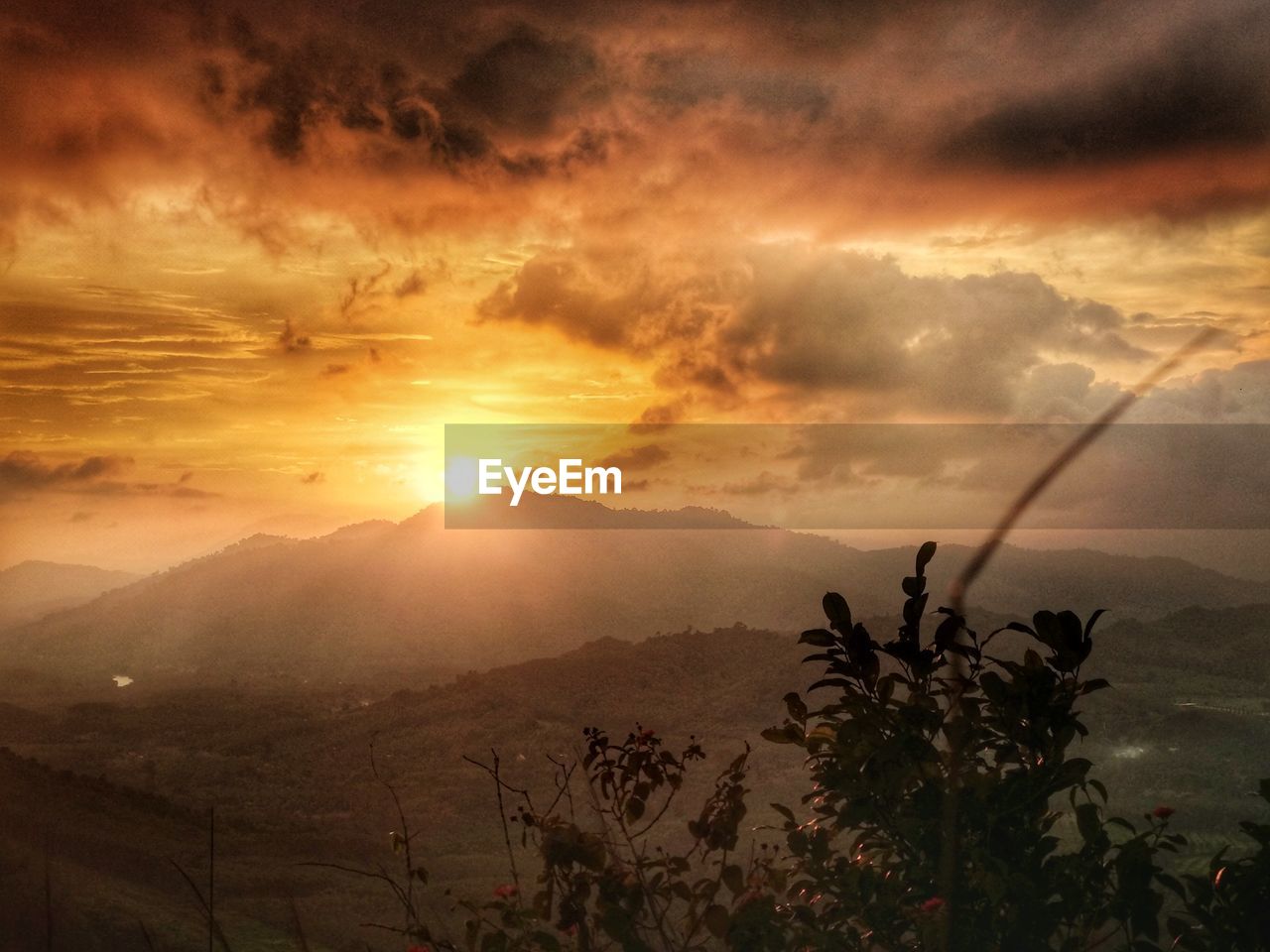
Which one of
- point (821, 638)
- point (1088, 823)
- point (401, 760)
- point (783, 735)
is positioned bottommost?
point (401, 760)

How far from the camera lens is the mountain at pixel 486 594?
5206 cm

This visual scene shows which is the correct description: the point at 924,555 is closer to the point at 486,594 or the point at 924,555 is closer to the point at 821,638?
the point at 821,638

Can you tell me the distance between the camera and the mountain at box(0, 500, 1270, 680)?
52.1 m

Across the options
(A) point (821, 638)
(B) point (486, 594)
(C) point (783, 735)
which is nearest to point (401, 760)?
(C) point (783, 735)

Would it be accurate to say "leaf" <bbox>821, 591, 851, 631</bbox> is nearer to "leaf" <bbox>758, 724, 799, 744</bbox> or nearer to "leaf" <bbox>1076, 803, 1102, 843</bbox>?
"leaf" <bbox>758, 724, 799, 744</bbox>

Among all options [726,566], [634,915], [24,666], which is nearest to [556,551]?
[726,566]

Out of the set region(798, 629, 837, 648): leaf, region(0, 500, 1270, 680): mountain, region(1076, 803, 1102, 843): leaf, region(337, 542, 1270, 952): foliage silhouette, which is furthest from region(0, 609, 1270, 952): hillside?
region(0, 500, 1270, 680): mountain

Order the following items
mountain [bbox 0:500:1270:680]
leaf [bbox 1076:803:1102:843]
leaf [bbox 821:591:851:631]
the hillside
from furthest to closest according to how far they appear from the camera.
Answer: mountain [bbox 0:500:1270:680]
the hillside
leaf [bbox 1076:803:1102:843]
leaf [bbox 821:591:851:631]

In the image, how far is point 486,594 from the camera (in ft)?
209

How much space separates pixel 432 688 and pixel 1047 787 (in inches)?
1138

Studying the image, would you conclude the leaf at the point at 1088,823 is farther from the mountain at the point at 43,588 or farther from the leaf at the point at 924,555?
the mountain at the point at 43,588

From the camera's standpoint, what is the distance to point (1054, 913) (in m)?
3.81

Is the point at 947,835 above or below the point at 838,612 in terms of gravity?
below

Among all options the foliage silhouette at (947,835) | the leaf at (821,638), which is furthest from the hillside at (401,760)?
the leaf at (821,638)
